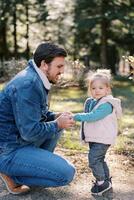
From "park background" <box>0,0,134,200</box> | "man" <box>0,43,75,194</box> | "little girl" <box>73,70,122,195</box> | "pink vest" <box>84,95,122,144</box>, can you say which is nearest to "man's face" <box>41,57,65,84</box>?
"man" <box>0,43,75,194</box>

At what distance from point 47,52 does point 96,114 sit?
2.46ft

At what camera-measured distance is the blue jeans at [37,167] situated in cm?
452

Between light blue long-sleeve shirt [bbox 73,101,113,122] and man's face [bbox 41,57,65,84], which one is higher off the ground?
man's face [bbox 41,57,65,84]

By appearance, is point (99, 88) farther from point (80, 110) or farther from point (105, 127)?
point (80, 110)

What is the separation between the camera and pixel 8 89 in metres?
4.50

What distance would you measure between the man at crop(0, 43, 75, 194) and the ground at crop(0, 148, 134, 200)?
0.76 ft

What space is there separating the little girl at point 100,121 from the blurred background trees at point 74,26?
13.5 meters

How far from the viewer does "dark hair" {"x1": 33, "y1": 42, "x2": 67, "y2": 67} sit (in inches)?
179

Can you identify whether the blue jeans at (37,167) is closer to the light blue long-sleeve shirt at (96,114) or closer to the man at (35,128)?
the man at (35,128)

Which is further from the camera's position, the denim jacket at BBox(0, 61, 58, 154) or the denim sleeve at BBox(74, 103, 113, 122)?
the denim sleeve at BBox(74, 103, 113, 122)

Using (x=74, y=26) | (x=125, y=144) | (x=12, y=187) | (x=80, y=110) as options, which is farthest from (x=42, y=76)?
(x=74, y=26)

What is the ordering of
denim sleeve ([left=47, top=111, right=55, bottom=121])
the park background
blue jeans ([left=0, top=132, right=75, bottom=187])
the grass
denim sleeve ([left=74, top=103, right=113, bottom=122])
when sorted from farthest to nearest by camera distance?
1. the park background
2. the grass
3. denim sleeve ([left=47, top=111, right=55, bottom=121])
4. denim sleeve ([left=74, top=103, right=113, bottom=122])
5. blue jeans ([left=0, top=132, right=75, bottom=187])

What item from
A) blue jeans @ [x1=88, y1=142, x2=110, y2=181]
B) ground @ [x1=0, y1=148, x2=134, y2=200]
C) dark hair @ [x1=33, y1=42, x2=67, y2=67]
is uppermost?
dark hair @ [x1=33, y1=42, x2=67, y2=67]

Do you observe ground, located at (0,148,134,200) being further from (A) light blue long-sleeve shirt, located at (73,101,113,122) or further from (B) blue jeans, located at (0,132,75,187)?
(A) light blue long-sleeve shirt, located at (73,101,113,122)
